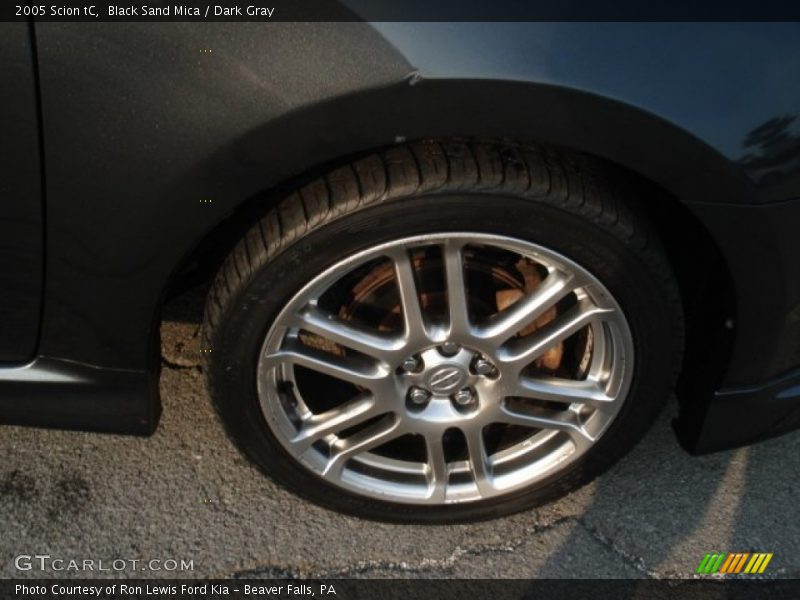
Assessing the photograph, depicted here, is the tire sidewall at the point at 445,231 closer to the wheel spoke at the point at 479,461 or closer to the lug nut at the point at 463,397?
the wheel spoke at the point at 479,461

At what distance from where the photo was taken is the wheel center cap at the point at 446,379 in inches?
78.9

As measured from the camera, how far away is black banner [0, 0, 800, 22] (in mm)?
1571

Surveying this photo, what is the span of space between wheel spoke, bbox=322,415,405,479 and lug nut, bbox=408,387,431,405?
7cm

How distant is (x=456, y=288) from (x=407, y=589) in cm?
71

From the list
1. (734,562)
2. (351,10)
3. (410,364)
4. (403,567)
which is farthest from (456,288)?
(734,562)

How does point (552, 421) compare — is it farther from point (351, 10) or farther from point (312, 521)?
point (351, 10)

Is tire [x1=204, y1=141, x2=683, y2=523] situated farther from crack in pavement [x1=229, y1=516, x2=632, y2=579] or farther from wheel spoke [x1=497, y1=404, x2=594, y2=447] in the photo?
crack in pavement [x1=229, y1=516, x2=632, y2=579]

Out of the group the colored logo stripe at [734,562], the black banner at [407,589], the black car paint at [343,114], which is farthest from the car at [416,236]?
the colored logo stripe at [734,562]

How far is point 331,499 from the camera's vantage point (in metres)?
2.20

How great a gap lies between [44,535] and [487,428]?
1.07 meters

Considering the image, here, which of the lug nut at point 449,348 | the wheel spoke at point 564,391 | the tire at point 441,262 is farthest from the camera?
the wheel spoke at point 564,391

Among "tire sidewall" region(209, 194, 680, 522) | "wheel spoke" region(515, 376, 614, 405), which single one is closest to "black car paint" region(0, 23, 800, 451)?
"tire sidewall" region(209, 194, 680, 522)

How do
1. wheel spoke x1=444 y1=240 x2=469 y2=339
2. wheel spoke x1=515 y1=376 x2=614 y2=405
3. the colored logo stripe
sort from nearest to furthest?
1. wheel spoke x1=444 y1=240 x2=469 y2=339
2. wheel spoke x1=515 y1=376 x2=614 y2=405
3. the colored logo stripe

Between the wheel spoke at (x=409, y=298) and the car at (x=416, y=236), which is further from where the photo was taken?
the wheel spoke at (x=409, y=298)
